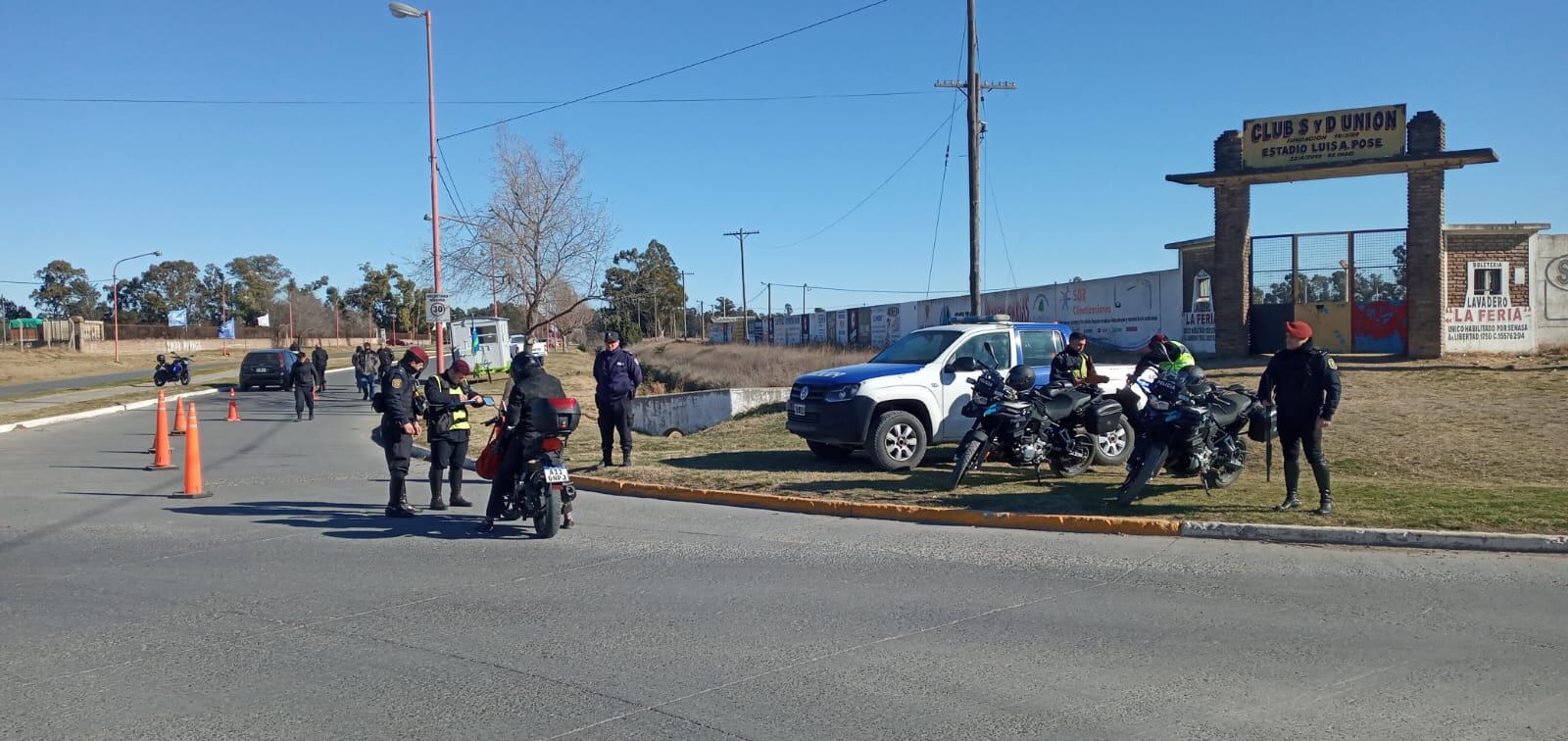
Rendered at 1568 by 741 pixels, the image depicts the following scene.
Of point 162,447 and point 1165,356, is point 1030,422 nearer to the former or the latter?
point 1165,356

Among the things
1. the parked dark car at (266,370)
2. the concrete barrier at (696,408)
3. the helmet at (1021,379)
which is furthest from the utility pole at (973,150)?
the parked dark car at (266,370)

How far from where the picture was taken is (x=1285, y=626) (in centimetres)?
642

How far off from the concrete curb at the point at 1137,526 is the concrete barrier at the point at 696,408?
977 centimetres

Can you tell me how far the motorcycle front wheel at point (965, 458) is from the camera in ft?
36.8

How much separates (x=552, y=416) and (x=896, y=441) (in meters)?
5.03

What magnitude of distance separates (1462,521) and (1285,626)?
3661mm

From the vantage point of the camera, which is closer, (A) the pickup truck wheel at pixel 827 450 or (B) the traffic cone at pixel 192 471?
(B) the traffic cone at pixel 192 471

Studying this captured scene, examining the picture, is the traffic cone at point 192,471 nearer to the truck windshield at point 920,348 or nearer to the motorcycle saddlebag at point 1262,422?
the truck windshield at point 920,348

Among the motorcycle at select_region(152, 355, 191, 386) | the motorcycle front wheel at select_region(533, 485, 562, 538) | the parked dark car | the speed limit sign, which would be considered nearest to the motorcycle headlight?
the motorcycle front wheel at select_region(533, 485, 562, 538)

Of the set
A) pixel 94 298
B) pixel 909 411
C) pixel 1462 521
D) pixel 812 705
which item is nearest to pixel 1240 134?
pixel 909 411

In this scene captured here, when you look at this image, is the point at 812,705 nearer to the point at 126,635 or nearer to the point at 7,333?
the point at 126,635

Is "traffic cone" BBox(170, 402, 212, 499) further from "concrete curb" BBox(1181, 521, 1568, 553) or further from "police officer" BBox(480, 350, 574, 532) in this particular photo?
"concrete curb" BBox(1181, 521, 1568, 553)

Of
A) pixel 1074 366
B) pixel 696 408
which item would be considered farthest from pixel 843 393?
pixel 696 408

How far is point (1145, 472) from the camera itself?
399 inches
